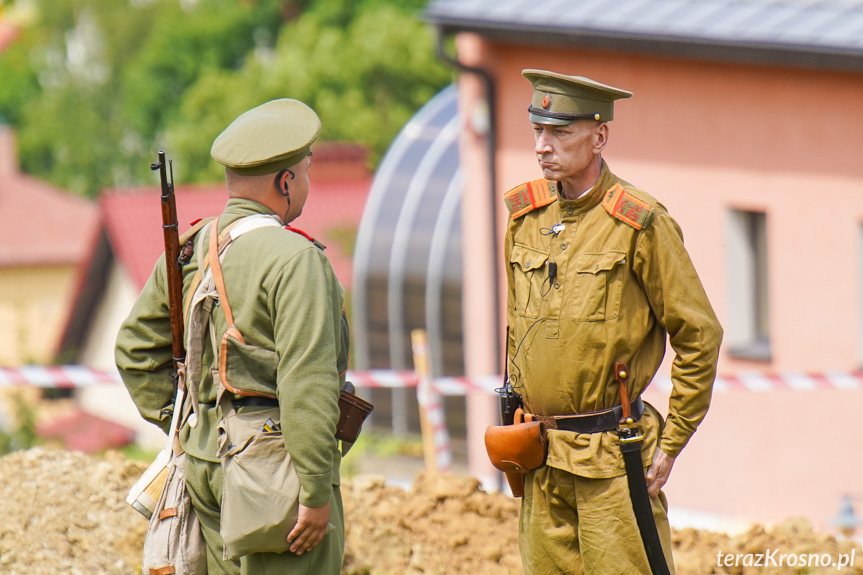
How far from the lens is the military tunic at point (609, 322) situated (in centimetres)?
389

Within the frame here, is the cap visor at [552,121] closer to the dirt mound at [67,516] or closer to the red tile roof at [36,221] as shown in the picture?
the dirt mound at [67,516]

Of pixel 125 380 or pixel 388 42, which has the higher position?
pixel 388 42

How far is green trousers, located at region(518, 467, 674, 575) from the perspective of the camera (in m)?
3.91

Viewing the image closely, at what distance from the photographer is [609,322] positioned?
390 cm

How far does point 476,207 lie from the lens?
1280cm

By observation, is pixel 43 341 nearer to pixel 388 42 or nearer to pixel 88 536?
pixel 388 42

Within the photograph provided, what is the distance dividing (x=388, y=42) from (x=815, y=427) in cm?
3402

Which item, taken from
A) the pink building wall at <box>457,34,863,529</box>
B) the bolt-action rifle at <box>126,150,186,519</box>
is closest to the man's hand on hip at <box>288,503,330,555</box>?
the bolt-action rifle at <box>126,150,186,519</box>

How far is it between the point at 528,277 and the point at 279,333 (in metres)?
0.91

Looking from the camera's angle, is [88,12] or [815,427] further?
[88,12]

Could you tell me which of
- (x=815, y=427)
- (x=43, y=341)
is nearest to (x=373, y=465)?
(x=815, y=427)

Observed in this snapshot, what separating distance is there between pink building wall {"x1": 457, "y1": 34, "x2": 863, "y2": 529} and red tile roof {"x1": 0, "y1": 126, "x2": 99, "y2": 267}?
1406 inches
